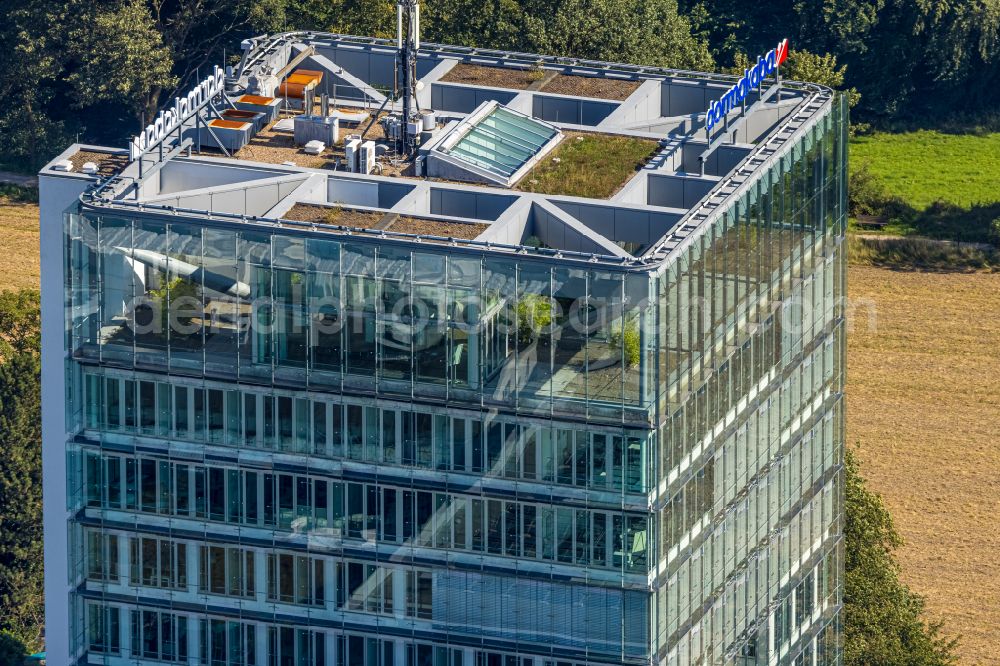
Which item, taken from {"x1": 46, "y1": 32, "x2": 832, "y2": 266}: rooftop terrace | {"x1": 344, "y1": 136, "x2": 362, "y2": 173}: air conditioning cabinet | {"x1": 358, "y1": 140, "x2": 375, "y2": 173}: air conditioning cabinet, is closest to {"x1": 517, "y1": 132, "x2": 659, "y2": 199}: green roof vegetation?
{"x1": 46, "y1": 32, "x2": 832, "y2": 266}: rooftop terrace

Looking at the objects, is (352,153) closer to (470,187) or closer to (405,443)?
(470,187)

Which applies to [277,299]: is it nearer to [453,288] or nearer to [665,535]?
[453,288]

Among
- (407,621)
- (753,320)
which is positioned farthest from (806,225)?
(407,621)

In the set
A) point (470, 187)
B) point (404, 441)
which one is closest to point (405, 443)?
point (404, 441)

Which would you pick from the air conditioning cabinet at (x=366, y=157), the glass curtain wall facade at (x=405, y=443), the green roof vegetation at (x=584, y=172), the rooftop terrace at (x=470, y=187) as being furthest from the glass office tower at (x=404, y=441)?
the air conditioning cabinet at (x=366, y=157)

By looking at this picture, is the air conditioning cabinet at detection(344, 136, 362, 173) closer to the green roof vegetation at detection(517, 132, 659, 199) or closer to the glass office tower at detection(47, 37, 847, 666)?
the green roof vegetation at detection(517, 132, 659, 199)

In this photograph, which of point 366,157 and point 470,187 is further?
point 366,157
